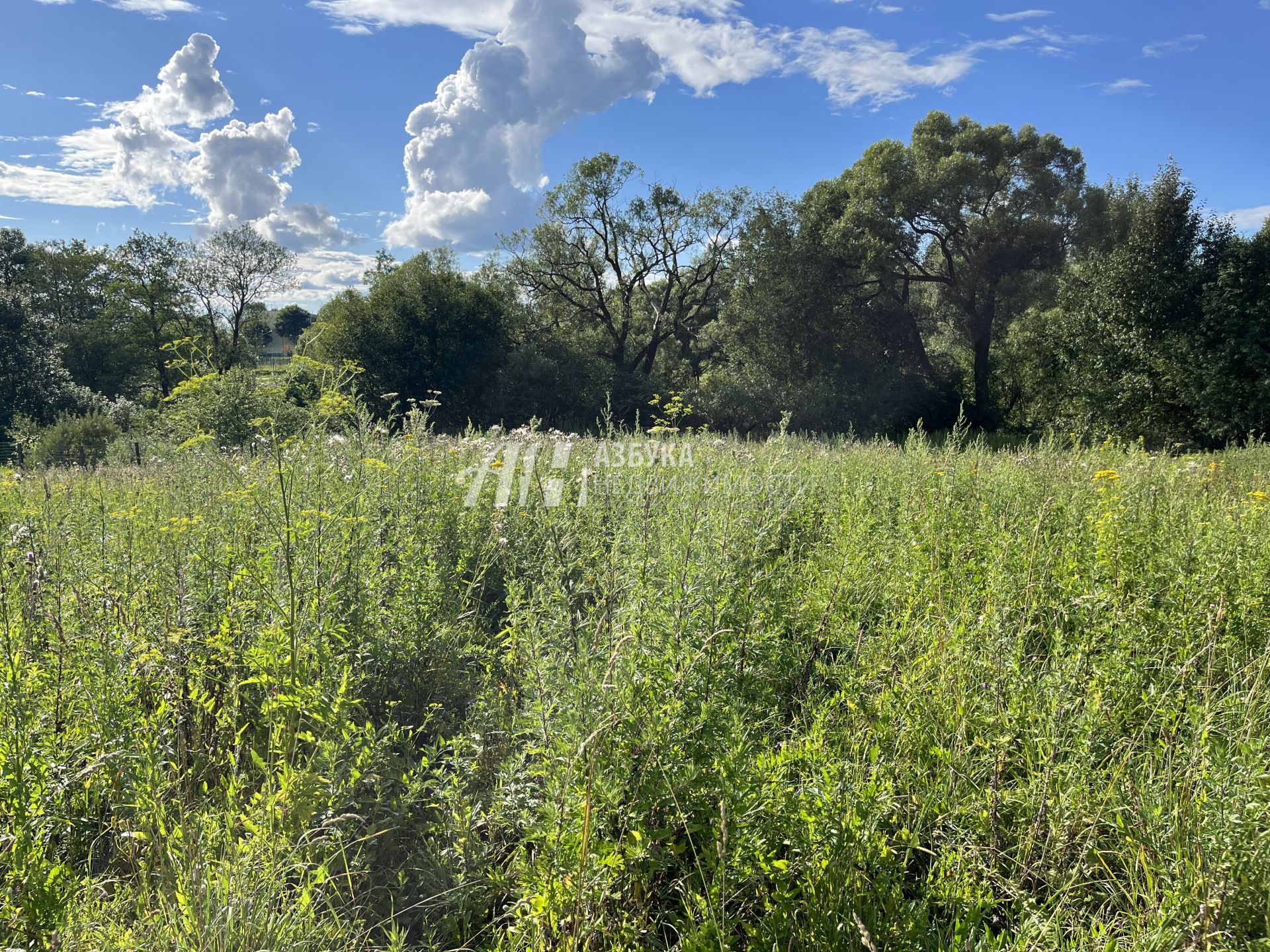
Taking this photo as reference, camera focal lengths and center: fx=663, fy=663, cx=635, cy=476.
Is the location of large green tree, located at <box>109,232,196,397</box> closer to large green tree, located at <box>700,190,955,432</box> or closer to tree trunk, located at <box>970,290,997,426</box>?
large green tree, located at <box>700,190,955,432</box>

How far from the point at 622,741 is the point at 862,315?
24219 mm

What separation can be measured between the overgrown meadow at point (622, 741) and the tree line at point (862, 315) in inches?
626

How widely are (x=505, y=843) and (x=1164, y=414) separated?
2169 cm

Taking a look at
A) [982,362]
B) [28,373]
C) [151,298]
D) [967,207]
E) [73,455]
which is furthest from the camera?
[151,298]

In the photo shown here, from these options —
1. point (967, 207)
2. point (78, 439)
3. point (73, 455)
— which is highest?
point (967, 207)

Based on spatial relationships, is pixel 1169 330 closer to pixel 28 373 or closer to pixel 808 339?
pixel 808 339

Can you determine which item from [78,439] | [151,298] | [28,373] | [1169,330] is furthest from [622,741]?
[151,298]

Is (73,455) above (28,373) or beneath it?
beneath

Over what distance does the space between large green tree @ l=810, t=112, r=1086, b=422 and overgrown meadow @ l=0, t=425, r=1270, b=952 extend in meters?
21.4

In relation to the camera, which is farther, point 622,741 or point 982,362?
point 982,362

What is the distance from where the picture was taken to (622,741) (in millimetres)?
2100

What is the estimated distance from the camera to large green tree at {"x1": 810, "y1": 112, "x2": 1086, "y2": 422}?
22.3 metres

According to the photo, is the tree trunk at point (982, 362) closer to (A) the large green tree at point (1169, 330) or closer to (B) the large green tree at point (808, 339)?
(B) the large green tree at point (808, 339)

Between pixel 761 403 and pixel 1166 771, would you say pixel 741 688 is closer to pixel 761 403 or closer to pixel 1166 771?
pixel 1166 771
